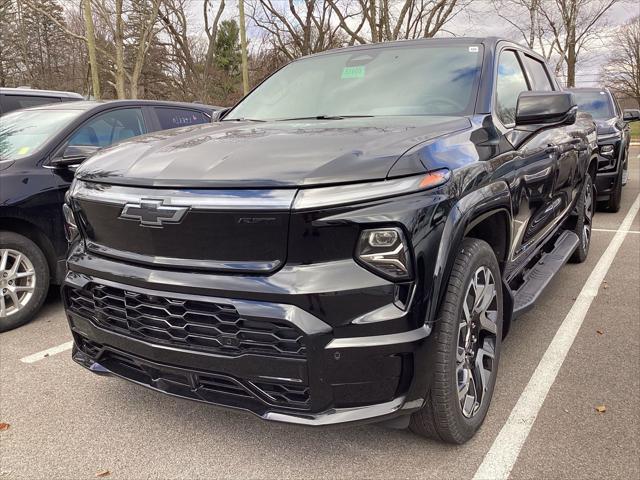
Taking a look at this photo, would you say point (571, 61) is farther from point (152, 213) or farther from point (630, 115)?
point (152, 213)

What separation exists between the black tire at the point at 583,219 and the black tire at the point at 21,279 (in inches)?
180

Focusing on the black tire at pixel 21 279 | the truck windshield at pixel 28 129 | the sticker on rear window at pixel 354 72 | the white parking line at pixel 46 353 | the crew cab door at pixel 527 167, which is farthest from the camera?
the truck windshield at pixel 28 129

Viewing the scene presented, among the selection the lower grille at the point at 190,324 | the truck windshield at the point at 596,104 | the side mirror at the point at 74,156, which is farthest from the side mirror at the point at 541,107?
the truck windshield at the point at 596,104

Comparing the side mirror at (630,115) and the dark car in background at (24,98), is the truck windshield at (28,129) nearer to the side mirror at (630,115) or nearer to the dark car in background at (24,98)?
the dark car in background at (24,98)

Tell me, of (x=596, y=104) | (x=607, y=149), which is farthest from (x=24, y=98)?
(x=596, y=104)

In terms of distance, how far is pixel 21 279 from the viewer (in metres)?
4.10

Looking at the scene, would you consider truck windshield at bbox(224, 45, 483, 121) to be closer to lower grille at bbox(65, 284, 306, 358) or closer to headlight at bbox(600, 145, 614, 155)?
lower grille at bbox(65, 284, 306, 358)

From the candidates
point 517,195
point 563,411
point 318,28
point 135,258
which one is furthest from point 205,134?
point 318,28

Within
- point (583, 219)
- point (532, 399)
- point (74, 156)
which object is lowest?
point (532, 399)

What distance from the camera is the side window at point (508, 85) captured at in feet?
10.0

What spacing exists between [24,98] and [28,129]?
8.05 feet

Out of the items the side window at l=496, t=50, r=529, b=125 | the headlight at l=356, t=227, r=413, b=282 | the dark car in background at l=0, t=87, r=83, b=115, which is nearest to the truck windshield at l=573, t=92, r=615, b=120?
the side window at l=496, t=50, r=529, b=125

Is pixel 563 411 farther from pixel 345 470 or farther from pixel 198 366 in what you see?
pixel 198 366

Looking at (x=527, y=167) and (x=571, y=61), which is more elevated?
(x=571, y=61)
